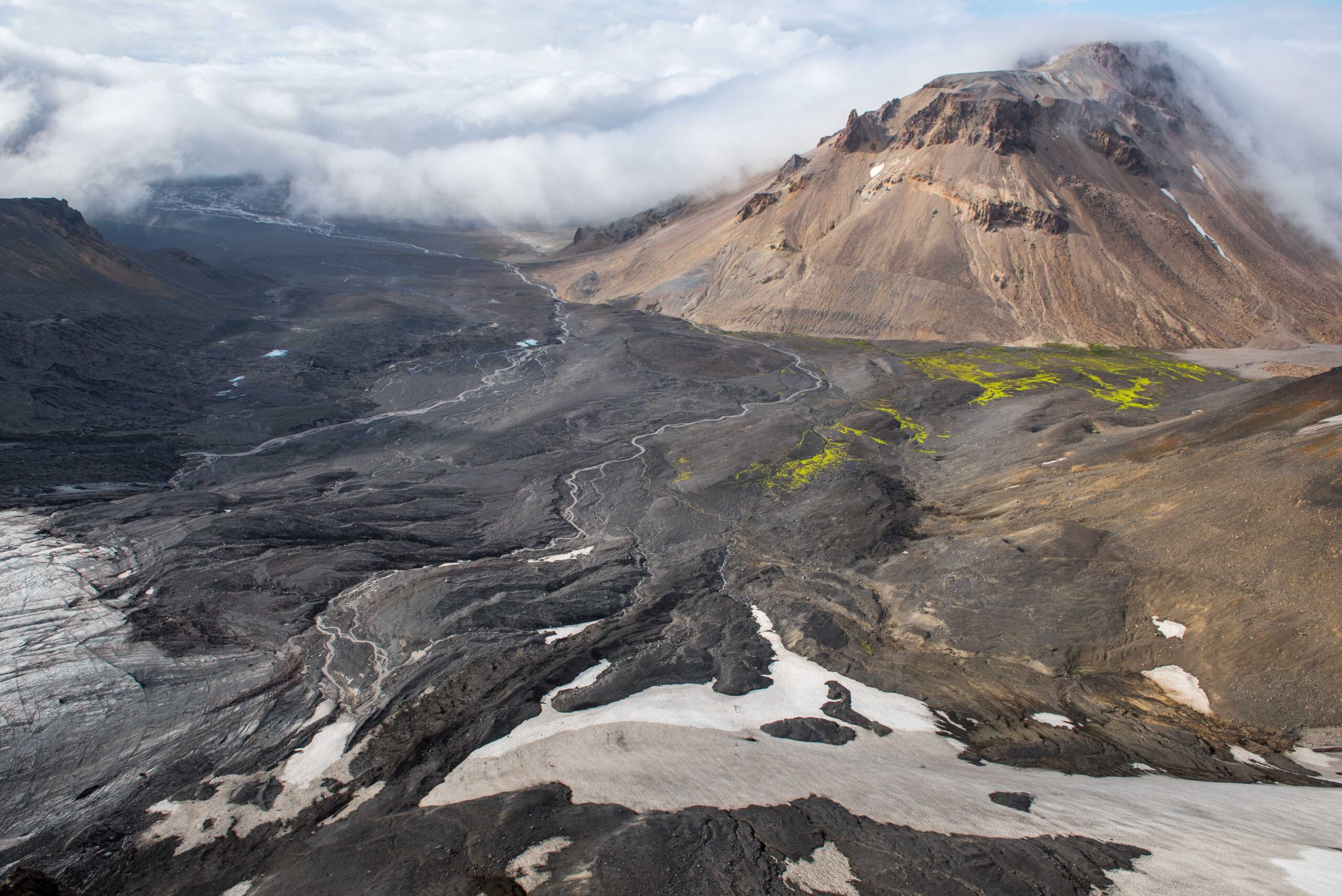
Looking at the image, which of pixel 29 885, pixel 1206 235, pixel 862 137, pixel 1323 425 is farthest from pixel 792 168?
pixel 29 885

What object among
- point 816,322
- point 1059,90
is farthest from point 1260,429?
point 1059,90

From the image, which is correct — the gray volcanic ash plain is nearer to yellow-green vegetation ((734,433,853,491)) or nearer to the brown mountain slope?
yellow-green vegetation ((734,433,853,491))

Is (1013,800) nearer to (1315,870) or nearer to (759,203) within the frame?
(1315,870)

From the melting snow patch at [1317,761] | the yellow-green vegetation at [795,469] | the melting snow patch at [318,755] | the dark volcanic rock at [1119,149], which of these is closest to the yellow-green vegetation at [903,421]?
the yellow-green vegetation at [795,469]

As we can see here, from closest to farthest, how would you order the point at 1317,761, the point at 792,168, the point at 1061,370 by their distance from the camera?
1. the point at 1317,761
2. the point at 1061,370
3. the point at 792,168

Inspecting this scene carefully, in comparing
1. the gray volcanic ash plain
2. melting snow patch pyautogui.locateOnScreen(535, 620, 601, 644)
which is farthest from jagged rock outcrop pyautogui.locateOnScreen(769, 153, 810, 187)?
melting snow patch pyautogui.locateOnScreen(535, 620, 601, 644)
